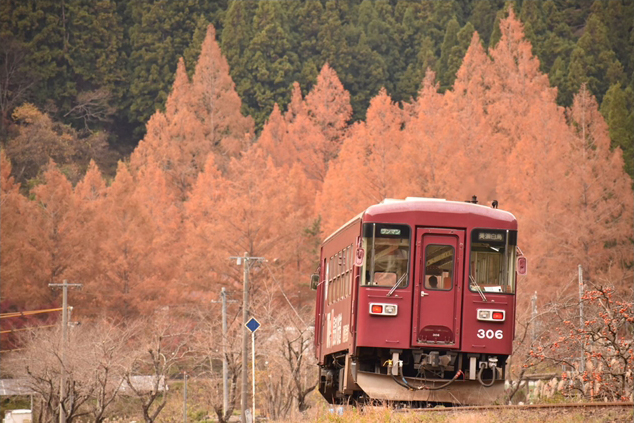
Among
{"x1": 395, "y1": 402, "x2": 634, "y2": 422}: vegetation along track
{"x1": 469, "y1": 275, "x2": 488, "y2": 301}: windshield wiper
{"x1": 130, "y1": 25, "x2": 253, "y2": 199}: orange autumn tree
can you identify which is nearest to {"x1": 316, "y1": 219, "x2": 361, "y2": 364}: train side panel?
{"x1": 469, "y1": 275, "x2": 488, "y2": 301}: windshield wiper

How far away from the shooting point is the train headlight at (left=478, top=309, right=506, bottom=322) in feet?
53.2

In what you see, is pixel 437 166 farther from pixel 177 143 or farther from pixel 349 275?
pixel 177 143

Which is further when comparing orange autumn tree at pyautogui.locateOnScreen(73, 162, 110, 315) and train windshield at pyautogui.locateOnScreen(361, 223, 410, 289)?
orange autumn tree at pyautogui.locateOnScreen(73, 162, 110, 315)

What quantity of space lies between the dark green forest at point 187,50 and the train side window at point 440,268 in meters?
79.4

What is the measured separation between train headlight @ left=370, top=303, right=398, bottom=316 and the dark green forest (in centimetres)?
7958

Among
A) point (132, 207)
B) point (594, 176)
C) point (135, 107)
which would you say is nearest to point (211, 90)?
point (135, 107)

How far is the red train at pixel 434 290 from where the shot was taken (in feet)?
53.2

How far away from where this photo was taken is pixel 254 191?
53.4 meters

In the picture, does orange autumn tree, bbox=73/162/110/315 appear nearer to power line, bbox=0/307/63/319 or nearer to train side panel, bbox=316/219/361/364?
power line, bbox=0/307/63/319

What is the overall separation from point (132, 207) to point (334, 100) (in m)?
29.2

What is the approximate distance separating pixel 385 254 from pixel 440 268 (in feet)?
2.78

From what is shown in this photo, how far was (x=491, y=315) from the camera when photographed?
1622cm

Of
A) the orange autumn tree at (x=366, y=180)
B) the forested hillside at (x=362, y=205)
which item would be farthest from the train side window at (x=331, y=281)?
the orange autumn tree at (x=366, y=180)

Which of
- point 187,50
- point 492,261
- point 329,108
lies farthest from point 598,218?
point 187,50
